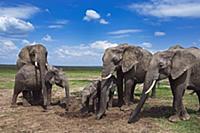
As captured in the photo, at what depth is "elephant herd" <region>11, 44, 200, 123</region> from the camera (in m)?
11.3

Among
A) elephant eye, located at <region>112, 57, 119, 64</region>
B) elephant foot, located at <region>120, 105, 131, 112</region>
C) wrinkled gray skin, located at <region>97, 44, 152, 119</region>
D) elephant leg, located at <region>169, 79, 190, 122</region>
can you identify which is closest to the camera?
elephant leg, located at <region>169, 79, 190, 122</region>

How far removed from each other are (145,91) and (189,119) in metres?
1.87

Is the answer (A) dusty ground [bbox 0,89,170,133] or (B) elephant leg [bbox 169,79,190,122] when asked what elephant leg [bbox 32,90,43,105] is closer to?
(A) dusty ground [bbox 0,89,170,133]

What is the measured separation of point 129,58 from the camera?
13.4m

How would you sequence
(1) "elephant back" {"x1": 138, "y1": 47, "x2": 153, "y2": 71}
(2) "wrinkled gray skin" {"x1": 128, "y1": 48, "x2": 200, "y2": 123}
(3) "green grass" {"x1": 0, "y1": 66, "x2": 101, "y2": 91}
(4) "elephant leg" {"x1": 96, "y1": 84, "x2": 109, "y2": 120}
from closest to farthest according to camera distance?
(2) "wrinkled gray skin" {"x1": 128, "y1": 48, "x2": 200, "y2": 123}
(4) "elephant leg" {"x1": 96, "y1": 84, "x2": 109, "y2": 120}
(1) "elephant back" {"x1": 138, "y1": 47, "x2": 153, "y2": 71}
(3) "green grass" {"x1": 0, "y1": 66, "x2": 101, "y2": 91}

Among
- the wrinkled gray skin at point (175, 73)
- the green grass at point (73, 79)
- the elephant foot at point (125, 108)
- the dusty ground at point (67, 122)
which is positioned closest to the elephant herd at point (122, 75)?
the wrinkled gray skin at point (175, 73)

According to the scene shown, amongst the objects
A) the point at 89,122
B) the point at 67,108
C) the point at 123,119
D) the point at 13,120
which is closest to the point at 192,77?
the point at 123,119

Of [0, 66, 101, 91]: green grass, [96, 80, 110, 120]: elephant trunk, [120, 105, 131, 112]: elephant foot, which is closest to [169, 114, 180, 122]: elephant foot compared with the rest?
[96, 80, 110, 120]: elephant trunk

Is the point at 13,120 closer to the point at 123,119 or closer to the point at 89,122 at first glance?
the point at 89,122

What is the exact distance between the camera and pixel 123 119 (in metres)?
11.7

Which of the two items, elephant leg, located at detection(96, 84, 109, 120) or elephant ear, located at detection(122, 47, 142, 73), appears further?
elephant ear, located at detection(122, 47, 142, 73)

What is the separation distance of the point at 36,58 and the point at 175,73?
6058 millimetres

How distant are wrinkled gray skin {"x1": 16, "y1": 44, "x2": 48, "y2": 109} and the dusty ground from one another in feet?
4.10

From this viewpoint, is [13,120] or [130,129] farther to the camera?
[13,120]
